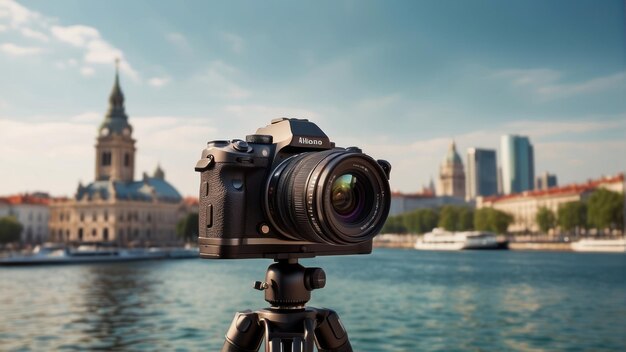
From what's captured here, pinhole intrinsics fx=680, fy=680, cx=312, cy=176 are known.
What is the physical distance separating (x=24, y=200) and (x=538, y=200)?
48.1 metres

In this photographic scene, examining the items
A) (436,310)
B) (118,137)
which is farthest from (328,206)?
(118,137)

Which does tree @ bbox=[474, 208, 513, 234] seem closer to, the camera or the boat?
the boat

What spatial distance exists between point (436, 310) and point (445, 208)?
5431 cm

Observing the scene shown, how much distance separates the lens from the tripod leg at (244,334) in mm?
1661

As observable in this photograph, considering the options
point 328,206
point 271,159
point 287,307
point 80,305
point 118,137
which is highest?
point 118,137

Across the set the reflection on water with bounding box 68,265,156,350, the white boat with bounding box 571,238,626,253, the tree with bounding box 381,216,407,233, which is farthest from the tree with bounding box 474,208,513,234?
the reflection on water with bounding box 68,265,156,350

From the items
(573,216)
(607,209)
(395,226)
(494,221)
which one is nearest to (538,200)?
(494,221)

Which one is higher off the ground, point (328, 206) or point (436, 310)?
point (328, 206)

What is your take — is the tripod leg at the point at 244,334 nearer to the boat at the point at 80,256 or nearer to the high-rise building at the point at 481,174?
the boat at the point at 80,256

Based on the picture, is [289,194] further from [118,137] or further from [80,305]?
[118,137]

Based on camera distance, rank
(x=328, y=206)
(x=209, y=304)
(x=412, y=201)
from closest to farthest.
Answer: (x=328, y=206) < (x=209, y=304) < (x=412, y=201)

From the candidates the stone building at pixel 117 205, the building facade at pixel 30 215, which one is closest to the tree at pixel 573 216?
the stone building at pixel 117 205

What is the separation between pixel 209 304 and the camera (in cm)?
1382

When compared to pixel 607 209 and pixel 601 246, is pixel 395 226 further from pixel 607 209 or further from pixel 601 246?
pixel 607 209
